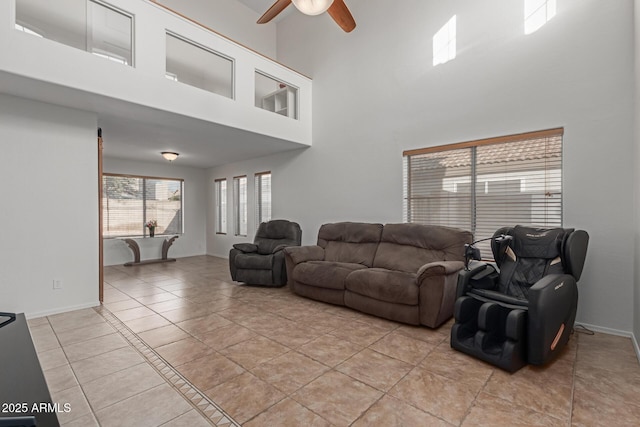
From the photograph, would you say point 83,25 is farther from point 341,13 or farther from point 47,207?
point 341,13

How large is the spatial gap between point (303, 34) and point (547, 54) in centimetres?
434

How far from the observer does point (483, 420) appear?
171 cm

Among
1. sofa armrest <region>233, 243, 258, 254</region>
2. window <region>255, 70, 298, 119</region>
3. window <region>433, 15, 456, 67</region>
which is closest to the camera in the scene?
window <region>433, 15, 456, 67</region>

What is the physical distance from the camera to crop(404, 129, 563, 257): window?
3256mm

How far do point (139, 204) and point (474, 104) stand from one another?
7.27 meters

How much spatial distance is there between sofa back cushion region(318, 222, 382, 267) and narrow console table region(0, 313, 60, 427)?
348cm

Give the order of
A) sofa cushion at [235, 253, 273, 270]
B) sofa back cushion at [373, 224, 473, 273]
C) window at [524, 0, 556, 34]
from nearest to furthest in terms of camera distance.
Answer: window at [524, 0, 556, 34] → sofa back cushion at [373, 224, 473, 273] → sofa cushion at [235, 253, 273, 270]

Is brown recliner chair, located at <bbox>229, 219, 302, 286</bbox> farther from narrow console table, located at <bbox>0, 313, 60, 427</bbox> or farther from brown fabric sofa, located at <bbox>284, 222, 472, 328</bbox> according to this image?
narrow console table, located at <bbox>0, 313, 60, 427</bbox>

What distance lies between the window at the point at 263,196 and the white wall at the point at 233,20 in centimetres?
277

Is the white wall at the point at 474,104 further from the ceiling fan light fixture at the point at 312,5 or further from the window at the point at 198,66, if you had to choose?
the ceiling fan light fixture at the point at 312,5

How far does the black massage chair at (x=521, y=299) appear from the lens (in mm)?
2189

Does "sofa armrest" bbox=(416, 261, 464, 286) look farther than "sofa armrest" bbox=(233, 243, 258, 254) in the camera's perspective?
No

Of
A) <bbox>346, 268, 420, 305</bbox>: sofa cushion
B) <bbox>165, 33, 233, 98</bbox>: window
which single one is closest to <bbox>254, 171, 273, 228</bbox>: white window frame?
<bbox>165, 33, 233, 98</bbox>: window

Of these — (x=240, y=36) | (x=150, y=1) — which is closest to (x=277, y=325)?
(x=150, y=1)
